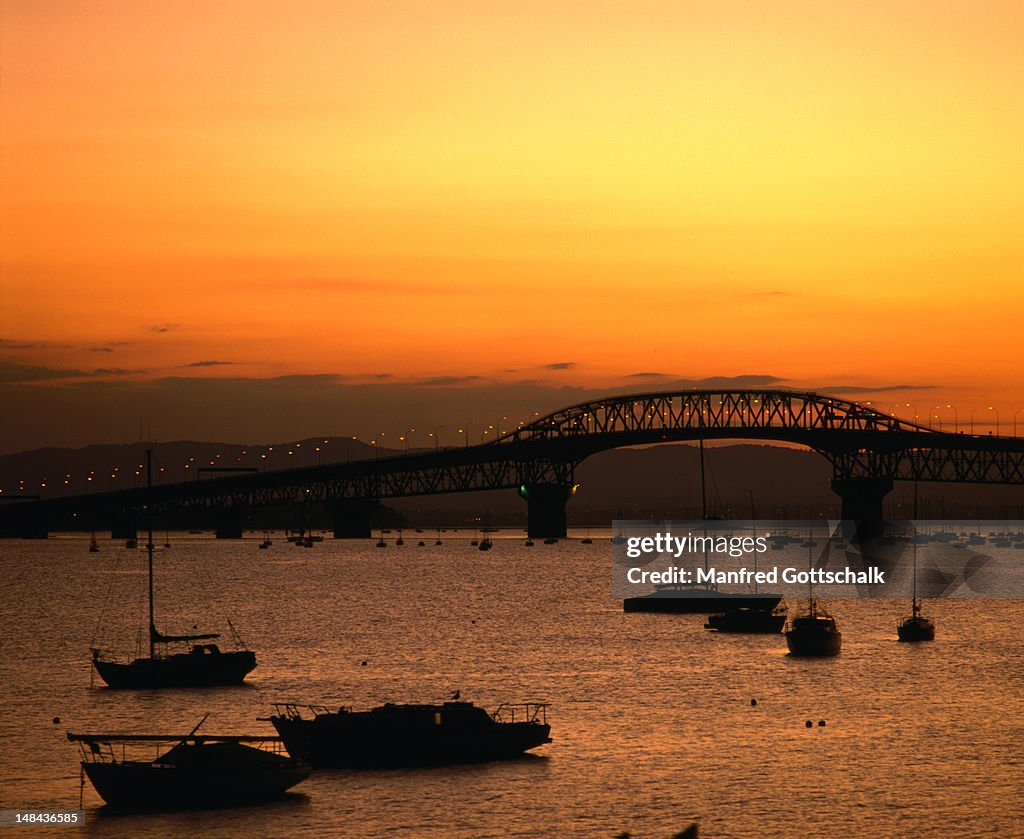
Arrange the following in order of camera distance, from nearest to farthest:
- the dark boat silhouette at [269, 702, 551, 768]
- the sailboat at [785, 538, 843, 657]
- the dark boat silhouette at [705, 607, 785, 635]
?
the dark boat silhouette at [269, 702, 551, 768]
the sailboat at [785, 538, 843, 657]
the dark boat silhouette at [705, 607, 785, 635]

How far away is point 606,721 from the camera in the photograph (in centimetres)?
7581

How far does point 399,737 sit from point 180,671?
2812 centimetres

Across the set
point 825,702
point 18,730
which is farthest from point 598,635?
point 18,730

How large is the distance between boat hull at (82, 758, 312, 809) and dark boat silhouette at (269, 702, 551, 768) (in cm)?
644

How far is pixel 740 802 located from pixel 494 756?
35.5 ft

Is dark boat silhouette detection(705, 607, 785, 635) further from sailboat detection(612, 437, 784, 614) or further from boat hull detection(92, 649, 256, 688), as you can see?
boat hull detection(92, 649, 256, 688)

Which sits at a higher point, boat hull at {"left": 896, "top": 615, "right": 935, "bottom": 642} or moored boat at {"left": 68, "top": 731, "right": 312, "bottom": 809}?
moored boat at {"left": 68, "top": 731, "right": 312, "bottom": 809}

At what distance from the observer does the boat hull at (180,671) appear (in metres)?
87.9

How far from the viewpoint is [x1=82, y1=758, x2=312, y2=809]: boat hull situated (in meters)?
55.7

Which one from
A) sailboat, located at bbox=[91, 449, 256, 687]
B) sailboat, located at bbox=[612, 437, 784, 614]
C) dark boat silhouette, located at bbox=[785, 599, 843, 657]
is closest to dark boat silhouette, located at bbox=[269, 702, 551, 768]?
sailboat, located at bbox=[91, 449, 256, 687]

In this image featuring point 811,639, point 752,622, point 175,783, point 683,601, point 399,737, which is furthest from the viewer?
point 683,601

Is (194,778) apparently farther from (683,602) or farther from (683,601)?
(683,601)

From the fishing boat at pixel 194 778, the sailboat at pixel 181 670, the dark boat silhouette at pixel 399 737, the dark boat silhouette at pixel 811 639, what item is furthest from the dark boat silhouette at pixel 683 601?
the fishing boat at pixel 194 778

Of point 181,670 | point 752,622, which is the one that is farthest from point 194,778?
point 752,622
